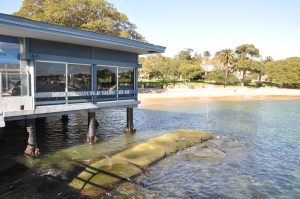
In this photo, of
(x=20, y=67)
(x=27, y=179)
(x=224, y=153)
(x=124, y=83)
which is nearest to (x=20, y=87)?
(x=20, y=67)

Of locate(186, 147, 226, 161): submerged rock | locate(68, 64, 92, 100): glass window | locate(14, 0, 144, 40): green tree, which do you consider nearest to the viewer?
locate(186, 147, 226, 161): submerged rock

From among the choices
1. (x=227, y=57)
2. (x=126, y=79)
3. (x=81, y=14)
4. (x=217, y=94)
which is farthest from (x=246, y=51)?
(x=126, y=79)

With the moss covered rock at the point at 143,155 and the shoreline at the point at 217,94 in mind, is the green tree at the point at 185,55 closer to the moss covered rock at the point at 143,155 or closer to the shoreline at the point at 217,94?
the shoreline at the point at 217,94

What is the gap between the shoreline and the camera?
65062 millimetres

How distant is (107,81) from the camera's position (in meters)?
23.2

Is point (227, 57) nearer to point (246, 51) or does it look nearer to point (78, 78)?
point (246, 51)

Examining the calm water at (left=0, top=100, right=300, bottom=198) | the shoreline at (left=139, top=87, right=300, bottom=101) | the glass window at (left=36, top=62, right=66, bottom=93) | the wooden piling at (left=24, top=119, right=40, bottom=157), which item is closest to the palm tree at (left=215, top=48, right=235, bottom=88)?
the shoreline at (left=139, top=87, right=300, bottom=101)

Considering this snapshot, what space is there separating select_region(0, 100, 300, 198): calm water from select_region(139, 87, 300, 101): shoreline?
106 ft

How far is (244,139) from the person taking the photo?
27109 millimetres

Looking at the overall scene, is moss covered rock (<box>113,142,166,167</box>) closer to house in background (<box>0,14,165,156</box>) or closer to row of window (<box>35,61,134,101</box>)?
house in background (<box>0,14,165,156</box>)

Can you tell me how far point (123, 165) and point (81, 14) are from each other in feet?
122

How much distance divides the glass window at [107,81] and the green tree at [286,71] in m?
89.3

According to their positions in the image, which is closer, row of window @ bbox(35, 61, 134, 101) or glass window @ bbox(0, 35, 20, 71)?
glass window @ bbox(0, 35, 20, 71)

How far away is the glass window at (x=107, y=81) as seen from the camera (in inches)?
890
